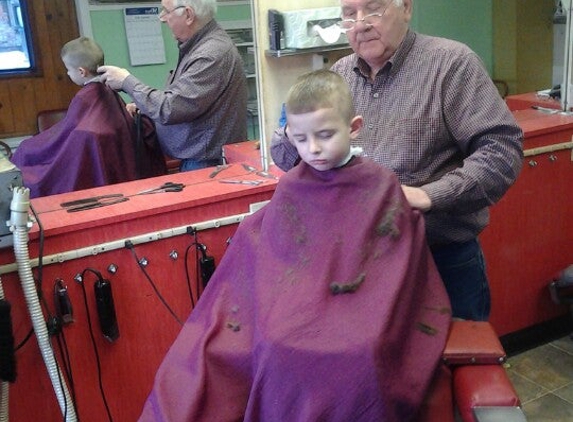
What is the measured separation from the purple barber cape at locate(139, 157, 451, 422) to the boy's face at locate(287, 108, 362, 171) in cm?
7

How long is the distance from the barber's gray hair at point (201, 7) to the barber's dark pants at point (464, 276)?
1259 millimetres

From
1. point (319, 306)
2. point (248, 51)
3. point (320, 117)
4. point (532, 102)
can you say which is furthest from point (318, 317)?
point (532, 102)

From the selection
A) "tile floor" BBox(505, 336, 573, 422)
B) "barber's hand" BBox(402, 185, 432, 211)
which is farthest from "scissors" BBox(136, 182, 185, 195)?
"tile floor" BBox(505, 336, 573, 422)

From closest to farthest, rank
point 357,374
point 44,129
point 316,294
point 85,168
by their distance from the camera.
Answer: point 357,374, point 316,294, point 85,168, point 44,129

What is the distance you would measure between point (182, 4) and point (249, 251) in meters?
1.20

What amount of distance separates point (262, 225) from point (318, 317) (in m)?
0.31

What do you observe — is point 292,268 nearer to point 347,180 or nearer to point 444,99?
point 347,180

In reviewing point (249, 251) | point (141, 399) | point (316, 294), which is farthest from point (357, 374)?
point (141, 399)

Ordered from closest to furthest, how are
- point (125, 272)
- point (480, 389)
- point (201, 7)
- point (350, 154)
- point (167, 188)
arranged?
point (480, 389) < point (350, 154) < point (125, 272) < point (167, 188) < point (201, 7)

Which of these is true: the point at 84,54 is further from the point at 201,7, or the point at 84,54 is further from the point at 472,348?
the point at 472,348

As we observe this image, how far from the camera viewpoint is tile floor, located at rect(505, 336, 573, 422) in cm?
227

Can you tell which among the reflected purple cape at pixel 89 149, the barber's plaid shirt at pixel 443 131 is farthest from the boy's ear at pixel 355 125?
the reflected purple cape at pixel 89 149

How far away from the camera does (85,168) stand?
2.20 m

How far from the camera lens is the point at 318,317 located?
1.28 meters
